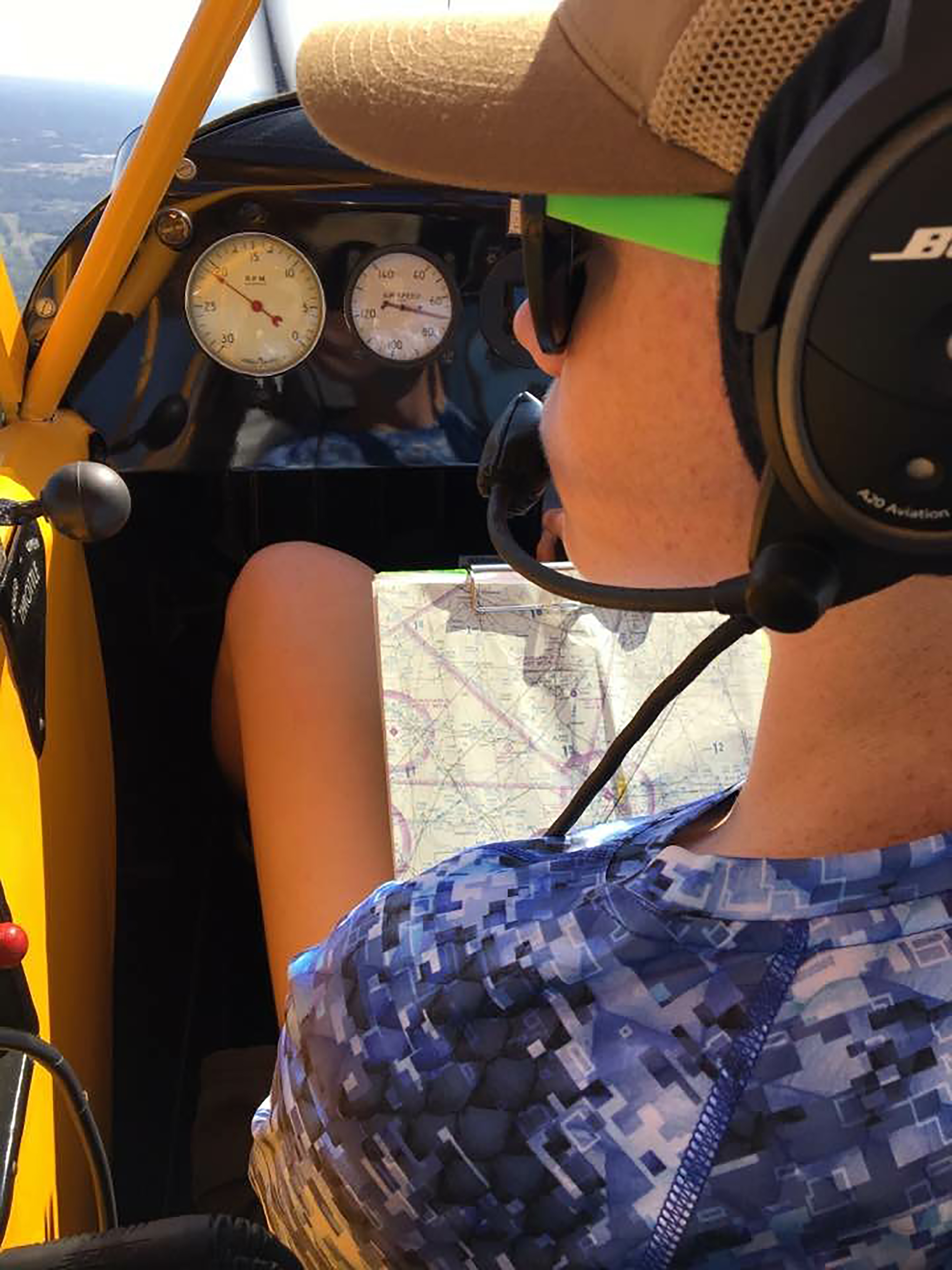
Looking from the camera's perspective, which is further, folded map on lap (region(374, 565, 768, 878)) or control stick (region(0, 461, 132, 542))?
folded map on lap (region(374, 565, 768, 878))

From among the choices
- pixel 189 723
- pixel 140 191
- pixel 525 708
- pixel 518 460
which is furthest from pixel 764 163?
pixel 189 723

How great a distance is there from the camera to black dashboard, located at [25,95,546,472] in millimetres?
1752

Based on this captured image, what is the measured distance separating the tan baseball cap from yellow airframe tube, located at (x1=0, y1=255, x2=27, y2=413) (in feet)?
3.35

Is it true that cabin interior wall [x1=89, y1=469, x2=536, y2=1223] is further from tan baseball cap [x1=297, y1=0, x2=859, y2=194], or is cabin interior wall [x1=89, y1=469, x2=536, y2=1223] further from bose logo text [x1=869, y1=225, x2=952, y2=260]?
bose logo text [x1=869, y1=225, x2=952, y2=260]

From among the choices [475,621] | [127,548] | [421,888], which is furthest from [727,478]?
[127,548]

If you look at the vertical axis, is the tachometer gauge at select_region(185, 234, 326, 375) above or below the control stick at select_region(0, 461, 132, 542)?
above

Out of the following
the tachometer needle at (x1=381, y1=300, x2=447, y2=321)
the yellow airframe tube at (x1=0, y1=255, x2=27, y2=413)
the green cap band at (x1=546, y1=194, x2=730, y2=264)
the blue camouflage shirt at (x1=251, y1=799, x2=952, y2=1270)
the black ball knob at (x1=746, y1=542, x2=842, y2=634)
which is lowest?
the blue camouflage shirt at (x1=251, y1=799, x2=952, y2=1270)

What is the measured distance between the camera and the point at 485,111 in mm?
531

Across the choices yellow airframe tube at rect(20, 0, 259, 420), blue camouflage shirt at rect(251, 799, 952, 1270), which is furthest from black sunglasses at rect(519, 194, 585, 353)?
yellow airframe tube at rect(20, 0, 259, 420)

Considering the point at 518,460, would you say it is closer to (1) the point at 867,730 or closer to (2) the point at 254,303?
(1) the point at 867,730

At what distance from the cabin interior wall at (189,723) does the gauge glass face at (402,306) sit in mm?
210

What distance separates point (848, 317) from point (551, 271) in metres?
0.21

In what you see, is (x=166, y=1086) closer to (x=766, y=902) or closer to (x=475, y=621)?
(x=475, y=621)

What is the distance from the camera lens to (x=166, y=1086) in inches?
64.6
